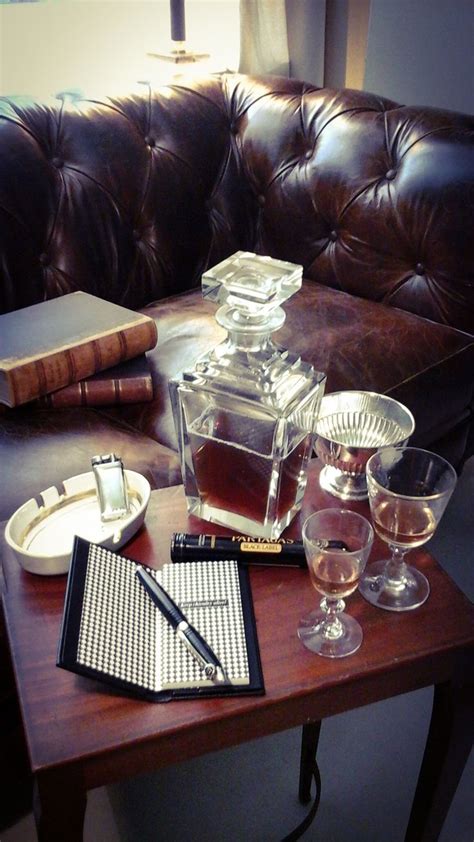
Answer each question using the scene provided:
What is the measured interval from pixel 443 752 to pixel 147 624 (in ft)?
1.17

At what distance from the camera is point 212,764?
1.18 metres

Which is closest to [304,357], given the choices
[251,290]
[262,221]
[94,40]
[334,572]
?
[262,221]

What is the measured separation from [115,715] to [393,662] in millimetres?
262

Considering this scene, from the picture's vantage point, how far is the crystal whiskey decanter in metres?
0.79

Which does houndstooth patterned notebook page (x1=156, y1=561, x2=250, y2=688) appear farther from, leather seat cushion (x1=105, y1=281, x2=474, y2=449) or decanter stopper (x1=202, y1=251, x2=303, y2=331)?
leather seat cushion (x1=105, y1=281, x2=474, y2=449)

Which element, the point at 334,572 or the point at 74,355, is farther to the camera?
the point at 74,355

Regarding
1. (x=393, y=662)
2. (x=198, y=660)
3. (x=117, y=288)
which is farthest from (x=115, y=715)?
(x=117, y=288)

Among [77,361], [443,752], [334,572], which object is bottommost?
[443,752]

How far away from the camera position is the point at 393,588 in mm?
790

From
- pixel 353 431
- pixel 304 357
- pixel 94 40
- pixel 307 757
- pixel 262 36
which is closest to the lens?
pixel 353 431

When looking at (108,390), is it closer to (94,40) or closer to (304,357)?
(304,357)

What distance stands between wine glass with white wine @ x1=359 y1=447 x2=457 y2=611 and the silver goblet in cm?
8

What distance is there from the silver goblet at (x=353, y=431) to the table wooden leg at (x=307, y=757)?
1.22 feet

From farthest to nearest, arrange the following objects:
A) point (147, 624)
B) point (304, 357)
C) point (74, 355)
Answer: point (304, 357)
point (74, 355)
point (147, 624)
